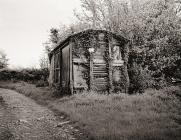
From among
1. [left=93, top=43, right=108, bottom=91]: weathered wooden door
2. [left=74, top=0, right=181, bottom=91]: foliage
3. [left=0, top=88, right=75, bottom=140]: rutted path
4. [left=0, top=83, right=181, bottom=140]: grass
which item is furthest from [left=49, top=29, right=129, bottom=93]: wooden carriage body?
[left=0, top=88, right=75, bottom=140]: rutted path

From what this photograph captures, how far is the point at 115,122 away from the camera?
775 centimetres

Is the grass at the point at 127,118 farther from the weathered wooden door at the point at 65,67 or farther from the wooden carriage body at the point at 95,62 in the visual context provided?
the weathered wooden door at the point at 65,67

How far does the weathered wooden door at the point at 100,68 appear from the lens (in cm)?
1606

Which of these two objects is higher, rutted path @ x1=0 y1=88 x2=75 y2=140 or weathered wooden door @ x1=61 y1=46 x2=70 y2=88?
weathered wooden door @ x1=61 y1=46 x2=70 y2=88

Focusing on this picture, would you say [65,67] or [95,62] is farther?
[65,67]

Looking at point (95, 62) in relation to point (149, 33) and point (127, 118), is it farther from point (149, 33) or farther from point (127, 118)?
point (127, 118)

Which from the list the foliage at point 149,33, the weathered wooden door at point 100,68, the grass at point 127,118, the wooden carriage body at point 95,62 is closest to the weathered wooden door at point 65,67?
the wooden carriage body at point 95,62

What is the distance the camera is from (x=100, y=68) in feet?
53.5

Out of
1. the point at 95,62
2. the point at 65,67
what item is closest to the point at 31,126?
the point at 95,62

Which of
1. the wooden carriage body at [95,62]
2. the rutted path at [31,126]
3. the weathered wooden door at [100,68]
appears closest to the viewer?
the rutted path at [31,126]

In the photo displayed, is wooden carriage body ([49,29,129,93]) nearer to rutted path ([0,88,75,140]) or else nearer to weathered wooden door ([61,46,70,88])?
weathered wooden door ([61,46,70,88])

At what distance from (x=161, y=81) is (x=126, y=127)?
11.8m

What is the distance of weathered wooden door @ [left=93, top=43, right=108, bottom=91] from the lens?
16.1 m

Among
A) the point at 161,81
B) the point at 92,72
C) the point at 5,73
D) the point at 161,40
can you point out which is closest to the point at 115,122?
the point at 92,72
